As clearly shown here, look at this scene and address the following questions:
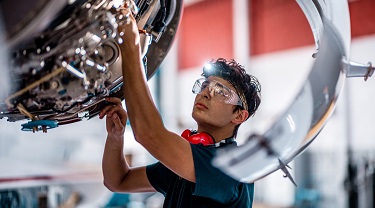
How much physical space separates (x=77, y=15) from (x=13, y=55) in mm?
110

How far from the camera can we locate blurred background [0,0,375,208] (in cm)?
262

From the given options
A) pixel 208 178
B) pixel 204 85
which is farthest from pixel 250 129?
pixel 208 178

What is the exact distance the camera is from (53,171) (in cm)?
273

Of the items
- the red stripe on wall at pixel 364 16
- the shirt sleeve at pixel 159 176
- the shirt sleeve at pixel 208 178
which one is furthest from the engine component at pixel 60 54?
the red stripe on wall at pixel 364 16

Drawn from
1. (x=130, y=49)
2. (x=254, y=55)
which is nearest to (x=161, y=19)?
(x=130, y=49)

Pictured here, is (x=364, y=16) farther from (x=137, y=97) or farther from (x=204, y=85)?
(x=137, y=97)

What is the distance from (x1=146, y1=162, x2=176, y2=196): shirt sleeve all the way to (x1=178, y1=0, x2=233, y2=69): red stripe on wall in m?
4.45

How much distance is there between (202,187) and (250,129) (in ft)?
3.42

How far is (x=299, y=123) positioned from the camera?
31.3 inches

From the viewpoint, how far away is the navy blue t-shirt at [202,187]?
1108mm

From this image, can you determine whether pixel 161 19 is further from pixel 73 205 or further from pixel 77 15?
pixel 73 205

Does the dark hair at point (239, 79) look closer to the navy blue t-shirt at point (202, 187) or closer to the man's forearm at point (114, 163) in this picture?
the navy blue t-shirt at point (202, 187)

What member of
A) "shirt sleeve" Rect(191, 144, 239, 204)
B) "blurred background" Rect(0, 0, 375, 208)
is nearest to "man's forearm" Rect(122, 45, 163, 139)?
"shirt sleeve" Rect(191, 144, 239, 204)

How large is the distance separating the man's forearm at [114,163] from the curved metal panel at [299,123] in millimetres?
496
